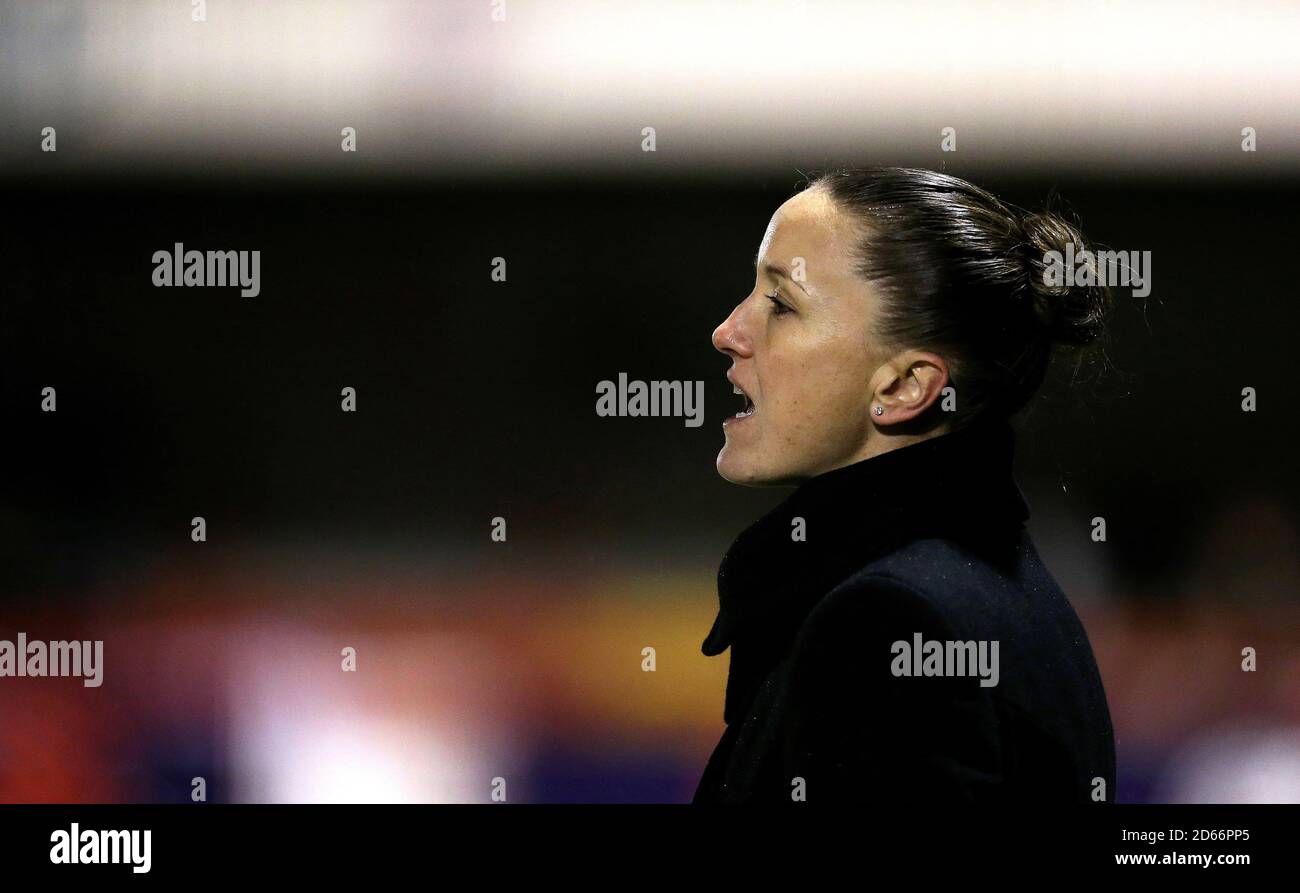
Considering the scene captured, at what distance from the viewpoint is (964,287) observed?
61.4 inches

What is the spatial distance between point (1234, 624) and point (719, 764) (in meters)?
1.18

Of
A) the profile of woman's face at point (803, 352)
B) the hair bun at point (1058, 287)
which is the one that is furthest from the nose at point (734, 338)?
the hair bun at point (1058, 287)

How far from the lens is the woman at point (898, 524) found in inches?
54.9

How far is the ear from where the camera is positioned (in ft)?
5.18

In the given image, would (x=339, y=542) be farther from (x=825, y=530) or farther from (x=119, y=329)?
(x=825, y=530)

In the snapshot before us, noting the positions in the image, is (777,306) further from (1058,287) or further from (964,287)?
(1058,287)

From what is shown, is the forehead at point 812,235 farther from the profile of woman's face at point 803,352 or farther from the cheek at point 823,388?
the cheek at point 823,388

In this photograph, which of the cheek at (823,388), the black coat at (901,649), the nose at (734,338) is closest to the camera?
the black coat at (901,649)

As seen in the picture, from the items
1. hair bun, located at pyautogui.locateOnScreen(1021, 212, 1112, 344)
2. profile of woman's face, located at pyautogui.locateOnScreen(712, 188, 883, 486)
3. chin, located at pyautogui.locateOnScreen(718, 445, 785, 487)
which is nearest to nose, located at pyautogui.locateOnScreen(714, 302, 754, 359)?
profile of woman's face, located at pyautogui.locateOnScreen(712, 188, 883, 486)

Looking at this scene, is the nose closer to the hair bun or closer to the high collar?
the high collar

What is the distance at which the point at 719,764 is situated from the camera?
1589mm
